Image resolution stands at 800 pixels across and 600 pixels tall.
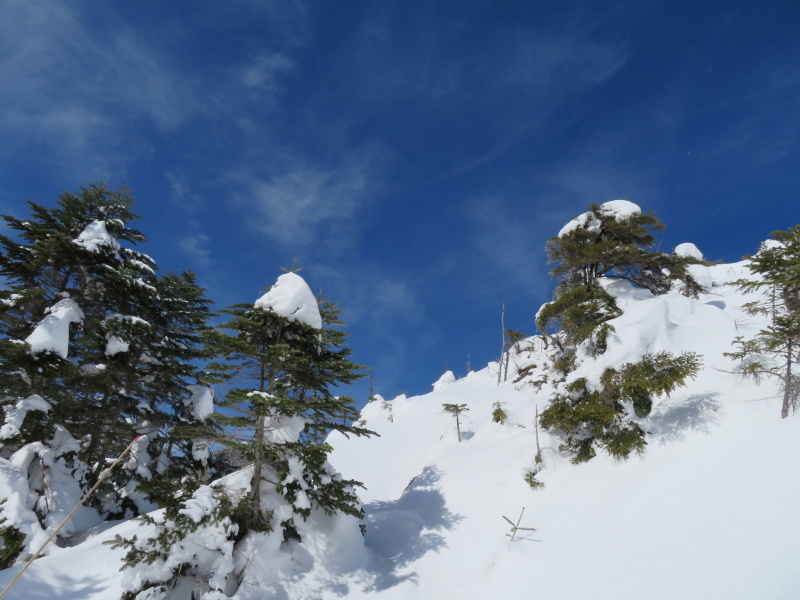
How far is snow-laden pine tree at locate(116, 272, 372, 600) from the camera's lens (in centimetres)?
798

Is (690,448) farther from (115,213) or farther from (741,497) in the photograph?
(115,213)

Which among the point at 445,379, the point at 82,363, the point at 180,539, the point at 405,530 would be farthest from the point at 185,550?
the point at 445,379

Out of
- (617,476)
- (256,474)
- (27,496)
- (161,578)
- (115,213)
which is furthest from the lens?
(115,213)

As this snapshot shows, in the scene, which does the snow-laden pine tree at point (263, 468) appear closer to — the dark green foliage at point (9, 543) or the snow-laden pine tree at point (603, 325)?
the dark green foliage at point (9, 543)

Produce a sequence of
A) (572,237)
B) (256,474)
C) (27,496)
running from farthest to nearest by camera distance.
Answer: (572,237)
(256,474)
(27,496)

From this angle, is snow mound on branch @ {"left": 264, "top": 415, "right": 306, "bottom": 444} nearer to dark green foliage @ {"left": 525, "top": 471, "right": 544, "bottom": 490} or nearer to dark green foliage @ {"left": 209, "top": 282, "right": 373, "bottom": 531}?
dark green foliage @ {"left": 209, "top": 282, "right": 373, "bottom": 531}

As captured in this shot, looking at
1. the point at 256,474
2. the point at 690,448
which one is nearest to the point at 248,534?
the point at 256,474

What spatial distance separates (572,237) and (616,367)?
26.8 feet

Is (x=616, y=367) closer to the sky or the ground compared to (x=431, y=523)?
closer to the sky

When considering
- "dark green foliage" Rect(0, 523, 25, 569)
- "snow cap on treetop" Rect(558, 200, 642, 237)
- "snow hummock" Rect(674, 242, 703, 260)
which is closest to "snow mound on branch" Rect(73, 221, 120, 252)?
"dark green foliage" Rect(0, 523, 25, 569)

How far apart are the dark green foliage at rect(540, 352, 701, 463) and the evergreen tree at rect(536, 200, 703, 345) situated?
3.07 meters

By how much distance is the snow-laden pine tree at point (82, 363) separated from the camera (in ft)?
32.7

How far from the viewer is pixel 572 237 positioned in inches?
724

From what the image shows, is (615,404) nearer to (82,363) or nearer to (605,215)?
(605,215)
